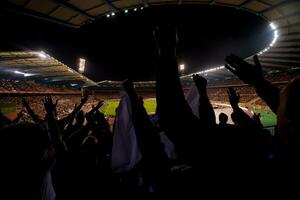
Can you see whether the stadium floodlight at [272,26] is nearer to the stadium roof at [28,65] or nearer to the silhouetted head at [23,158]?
the silhouetted head at [23,158]

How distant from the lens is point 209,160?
1.18m

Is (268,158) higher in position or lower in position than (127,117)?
lower

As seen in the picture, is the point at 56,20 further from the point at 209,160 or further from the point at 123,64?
the point at 123,64

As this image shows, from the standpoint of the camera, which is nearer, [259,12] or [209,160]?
[209,160]

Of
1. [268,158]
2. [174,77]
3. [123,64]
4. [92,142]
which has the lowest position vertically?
[92,142]

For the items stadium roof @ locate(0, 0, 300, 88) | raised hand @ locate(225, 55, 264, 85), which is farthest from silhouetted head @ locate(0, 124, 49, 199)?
stadium roof @ locate(0, 0, 300, 88)

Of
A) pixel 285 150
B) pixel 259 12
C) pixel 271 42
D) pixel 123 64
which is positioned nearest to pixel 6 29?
pixel 285 150

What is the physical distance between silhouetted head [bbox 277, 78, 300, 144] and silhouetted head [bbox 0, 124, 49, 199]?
1.77m

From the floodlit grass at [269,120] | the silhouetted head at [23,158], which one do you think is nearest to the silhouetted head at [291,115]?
the silhouetted head at [23,158]

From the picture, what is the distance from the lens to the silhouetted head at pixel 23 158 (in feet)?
4.45

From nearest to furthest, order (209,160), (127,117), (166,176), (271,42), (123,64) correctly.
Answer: (209,160), (166,176), (127,117), (271,42), (123,64)

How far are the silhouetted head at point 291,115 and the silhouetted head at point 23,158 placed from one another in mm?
1765

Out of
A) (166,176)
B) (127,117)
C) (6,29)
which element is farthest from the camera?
(6,29)

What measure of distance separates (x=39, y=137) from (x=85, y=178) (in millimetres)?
1282
